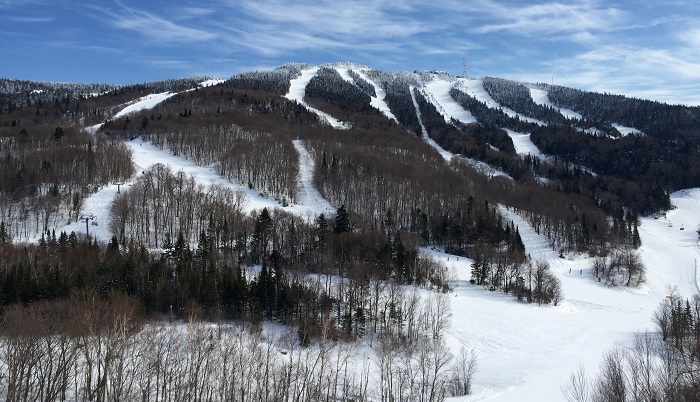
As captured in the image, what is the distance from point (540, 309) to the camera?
6238 cm

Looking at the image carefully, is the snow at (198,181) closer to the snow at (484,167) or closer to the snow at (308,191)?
the snow at (308,191)

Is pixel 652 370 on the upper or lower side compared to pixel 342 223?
lower

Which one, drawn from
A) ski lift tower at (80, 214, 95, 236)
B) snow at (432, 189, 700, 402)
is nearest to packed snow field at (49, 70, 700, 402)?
snow at (432, 189, 700, 402)

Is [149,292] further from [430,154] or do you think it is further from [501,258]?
[430,154]

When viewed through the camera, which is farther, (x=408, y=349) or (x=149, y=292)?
(x=149, y=292)

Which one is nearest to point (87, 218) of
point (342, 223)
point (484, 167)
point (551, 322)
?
point (342, 223)

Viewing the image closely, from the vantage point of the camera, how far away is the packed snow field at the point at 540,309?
39531mm

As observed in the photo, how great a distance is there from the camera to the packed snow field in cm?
3953

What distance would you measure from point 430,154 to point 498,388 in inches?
5204

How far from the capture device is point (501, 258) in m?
76.9

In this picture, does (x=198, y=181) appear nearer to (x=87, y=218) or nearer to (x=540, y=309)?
(x=87, y=218)

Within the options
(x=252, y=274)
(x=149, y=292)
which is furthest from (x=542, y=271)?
(x=149, y=292)

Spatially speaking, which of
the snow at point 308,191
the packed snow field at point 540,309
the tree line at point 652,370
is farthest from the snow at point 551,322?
the snow at point 308,191

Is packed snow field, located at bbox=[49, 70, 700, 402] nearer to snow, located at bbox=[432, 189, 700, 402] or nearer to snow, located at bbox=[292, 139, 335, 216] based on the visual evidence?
snow, located at bbox=[432, 189, 700, 402]
